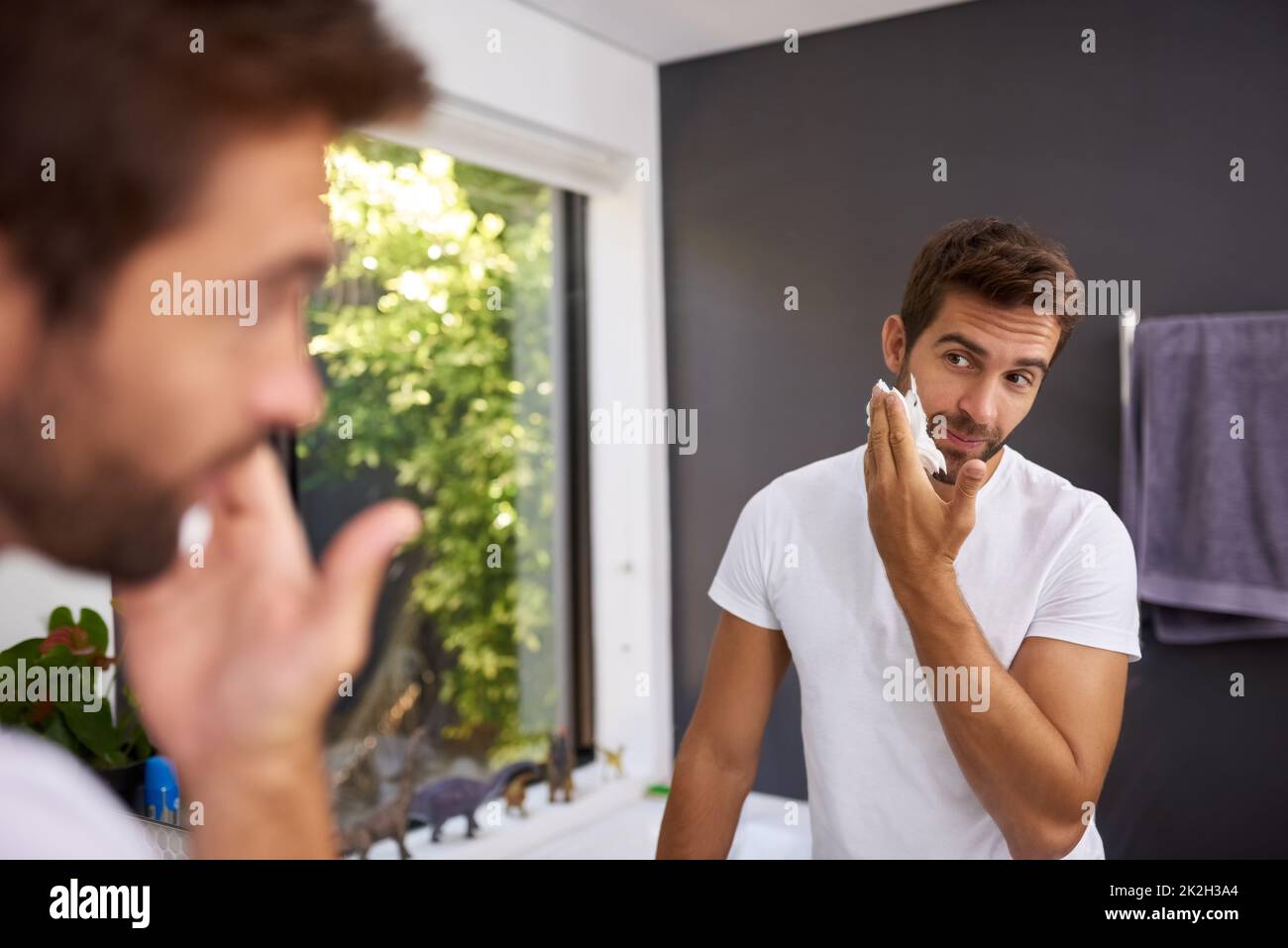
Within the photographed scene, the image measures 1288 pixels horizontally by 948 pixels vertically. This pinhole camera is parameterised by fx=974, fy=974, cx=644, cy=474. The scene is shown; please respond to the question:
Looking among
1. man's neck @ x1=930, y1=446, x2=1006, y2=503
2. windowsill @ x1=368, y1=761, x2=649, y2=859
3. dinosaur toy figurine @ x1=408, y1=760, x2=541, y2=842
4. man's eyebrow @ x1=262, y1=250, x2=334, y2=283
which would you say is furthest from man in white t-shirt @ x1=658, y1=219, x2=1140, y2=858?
man's eyebrow @ x1=262, y1=250, x2=334, y2=283

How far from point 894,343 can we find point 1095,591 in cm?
30

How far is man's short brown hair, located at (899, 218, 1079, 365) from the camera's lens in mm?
937

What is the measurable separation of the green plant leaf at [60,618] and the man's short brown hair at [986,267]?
820mm

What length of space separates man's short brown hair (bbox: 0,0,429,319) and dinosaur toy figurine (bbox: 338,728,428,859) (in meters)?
0.61

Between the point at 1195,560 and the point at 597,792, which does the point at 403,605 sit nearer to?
the point at 597,792

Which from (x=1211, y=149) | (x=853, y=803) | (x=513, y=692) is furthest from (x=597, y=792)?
(x=1211, y=149)

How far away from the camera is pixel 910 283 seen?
97 cm

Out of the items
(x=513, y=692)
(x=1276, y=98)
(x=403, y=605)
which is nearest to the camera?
(x=1276, y=98)

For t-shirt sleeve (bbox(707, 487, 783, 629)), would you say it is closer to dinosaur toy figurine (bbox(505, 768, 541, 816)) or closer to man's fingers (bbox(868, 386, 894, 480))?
man's fingers (bbox(868, 386, 894, 480))

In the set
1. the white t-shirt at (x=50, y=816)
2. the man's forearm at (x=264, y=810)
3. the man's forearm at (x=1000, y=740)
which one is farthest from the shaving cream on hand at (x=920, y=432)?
the white t-shirt at (x=50, y=816)

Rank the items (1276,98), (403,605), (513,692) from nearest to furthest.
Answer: (1276,98) → (403,605) → (513,692)

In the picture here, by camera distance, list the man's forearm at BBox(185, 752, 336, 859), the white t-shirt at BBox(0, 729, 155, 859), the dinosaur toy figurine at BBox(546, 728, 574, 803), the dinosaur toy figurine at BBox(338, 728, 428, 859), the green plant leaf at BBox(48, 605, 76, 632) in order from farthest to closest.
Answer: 1. the dinosaur toy figurine at BBox(546, 728, 574, 803)
2. the dinosaur toy figurine at BBox(338, 728, 428, 859)
3. the green plant leaf at BBox(48, 605, 76, 632)
4. the man's forearm at BBox(185, 752, 336, 859)
5. the white t-shirt at BBox(0, 729, 155, 859)

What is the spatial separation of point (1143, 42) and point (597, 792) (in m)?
0.95

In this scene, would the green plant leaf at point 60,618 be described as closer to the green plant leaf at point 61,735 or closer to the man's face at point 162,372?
the green plant leaf at point 61,735
